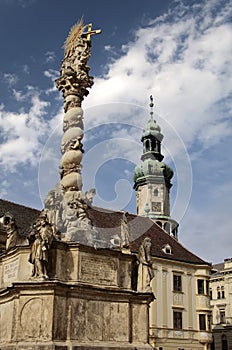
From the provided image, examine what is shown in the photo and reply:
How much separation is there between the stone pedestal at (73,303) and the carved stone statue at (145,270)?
0.23 m

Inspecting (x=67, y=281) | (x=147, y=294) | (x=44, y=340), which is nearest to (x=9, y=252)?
(x=67, y=281)

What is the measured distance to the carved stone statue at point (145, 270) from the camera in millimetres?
13414

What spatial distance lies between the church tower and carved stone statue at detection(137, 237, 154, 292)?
4824cm

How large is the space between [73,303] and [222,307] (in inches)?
1929

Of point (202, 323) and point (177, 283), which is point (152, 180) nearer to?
point (177, 283)

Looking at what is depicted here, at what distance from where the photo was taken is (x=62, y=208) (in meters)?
14.1

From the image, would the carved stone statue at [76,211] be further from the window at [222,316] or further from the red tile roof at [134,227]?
the window at [222,316]

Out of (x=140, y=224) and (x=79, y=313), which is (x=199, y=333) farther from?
(x=79, y=313)

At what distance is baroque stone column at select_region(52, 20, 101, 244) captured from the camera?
13797 mm

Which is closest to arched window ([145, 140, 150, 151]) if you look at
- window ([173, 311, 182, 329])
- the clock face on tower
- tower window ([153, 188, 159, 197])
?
tower window ([153, 188, 159, 197])

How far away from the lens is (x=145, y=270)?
534 inches

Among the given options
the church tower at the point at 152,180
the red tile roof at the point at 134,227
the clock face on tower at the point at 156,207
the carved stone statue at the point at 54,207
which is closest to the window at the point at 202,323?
the red tile roof at the point at 134,227

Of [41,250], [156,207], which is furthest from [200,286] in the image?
[41,250]

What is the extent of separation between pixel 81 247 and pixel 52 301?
5.95 ft
